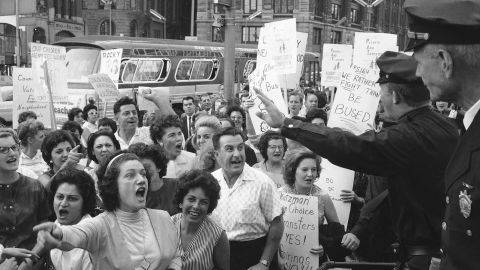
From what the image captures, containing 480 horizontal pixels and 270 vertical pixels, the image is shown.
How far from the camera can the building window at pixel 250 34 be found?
57.2 m

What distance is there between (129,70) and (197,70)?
4.45m

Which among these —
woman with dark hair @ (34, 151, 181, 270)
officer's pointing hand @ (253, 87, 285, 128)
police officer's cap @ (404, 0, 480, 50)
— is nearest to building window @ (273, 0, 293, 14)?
woman with dark hair @ (34, 151, 181, 270)

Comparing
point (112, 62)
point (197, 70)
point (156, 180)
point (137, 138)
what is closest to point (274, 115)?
point (156, 180)

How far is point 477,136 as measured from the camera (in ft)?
6.28

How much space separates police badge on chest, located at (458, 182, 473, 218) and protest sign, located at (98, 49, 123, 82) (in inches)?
367

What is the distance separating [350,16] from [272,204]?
64716 millimetres

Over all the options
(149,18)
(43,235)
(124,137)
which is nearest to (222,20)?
(124,137)

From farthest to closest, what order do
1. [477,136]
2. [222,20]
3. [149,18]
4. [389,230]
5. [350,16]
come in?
[350,16], [149,18], [222,20], [389,230], [477,136]

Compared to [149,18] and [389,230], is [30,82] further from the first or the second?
[149,18]

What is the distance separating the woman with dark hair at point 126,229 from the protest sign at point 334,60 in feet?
28.8

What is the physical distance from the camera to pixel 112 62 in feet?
36.3

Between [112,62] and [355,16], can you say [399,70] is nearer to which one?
[112,62]

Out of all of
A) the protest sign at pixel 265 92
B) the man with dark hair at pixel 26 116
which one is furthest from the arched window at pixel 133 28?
the protest sign at pixel 265 92

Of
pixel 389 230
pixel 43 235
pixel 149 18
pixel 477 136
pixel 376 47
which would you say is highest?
pixel 149 18
